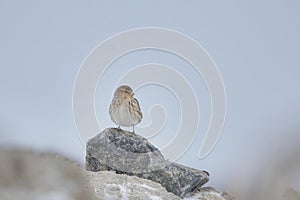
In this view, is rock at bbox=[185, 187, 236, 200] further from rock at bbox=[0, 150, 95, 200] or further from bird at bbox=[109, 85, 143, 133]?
rock at bbox=[0, 150, 95, 200]

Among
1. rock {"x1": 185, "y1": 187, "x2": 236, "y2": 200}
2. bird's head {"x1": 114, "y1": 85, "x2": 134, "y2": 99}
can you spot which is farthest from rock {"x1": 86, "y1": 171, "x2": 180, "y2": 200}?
rock {"x1": 185, "y1": 187, "x2": 236, "y2": 200}

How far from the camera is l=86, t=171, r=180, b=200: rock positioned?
7236 millimetres

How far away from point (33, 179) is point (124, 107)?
5.17m

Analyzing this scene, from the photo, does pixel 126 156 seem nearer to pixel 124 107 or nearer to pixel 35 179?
pixel 124 107

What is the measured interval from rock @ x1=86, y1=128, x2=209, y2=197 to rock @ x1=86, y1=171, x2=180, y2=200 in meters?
0.72

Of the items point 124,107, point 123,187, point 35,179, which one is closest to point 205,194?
point 124,107

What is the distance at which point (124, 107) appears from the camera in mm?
9266

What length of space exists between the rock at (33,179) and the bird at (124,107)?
437cm

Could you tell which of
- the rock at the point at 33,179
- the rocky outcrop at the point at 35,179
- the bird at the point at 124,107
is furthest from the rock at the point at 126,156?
the rock at the point at 33,179

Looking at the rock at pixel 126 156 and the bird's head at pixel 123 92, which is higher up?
the bird's head at pixel 123 92

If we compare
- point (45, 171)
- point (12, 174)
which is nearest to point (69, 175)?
point (45, 171)

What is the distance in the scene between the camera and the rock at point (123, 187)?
724 centimetres

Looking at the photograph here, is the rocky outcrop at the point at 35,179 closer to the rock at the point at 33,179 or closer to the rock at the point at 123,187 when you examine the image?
the rock at the point at 33,179

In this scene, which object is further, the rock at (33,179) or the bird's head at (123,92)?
the bird's head at (123,92)
